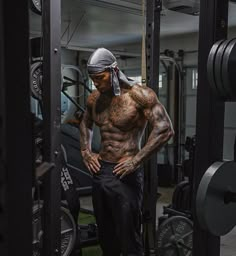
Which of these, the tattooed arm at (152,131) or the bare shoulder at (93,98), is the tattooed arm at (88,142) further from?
the tattooed arm at (152,131)

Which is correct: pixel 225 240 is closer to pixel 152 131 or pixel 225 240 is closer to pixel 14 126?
pixel 152 131

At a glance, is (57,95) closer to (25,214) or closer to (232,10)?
(25,214)

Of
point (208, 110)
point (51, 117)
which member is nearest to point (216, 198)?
point (208, 110)

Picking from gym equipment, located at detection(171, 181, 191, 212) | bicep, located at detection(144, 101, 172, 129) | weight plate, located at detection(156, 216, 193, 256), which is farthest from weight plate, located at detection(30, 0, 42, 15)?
gym equipment, located at detection(171, 181, 191, 212)

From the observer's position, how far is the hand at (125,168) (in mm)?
2670

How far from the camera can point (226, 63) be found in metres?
1.29

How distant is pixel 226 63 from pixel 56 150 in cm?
132

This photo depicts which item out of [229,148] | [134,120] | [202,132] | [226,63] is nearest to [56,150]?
[134,120]

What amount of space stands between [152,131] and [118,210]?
1.89 ft

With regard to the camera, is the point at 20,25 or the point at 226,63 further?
the point at 226,63

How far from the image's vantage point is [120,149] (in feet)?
9.12

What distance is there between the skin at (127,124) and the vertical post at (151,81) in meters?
0.22

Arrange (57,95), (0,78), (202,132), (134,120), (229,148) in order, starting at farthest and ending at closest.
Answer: (229,148), (134,120), (57,95), (202,132), (0,78)

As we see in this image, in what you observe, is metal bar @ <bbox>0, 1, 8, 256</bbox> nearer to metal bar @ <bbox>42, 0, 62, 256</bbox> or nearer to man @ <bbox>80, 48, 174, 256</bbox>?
metal bar @ <bbox>42, 0, 62, 256</bbox>
